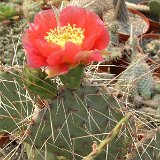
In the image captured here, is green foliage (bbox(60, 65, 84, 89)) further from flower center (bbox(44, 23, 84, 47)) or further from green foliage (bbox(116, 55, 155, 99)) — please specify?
green foliage (bbox(116, 55, 155, 99))

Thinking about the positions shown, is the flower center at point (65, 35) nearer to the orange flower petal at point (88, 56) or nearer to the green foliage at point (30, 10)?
the orange flower petal at point (88, 56)

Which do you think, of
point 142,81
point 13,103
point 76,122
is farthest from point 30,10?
point 76,122

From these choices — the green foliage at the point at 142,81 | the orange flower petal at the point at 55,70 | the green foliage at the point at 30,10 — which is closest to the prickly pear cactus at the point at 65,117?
the orange flower petal at the point at 55,70

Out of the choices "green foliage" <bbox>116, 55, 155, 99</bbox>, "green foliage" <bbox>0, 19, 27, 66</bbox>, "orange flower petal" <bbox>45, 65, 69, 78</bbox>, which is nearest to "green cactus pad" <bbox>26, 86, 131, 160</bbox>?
"orange flower petal" <bbox>45, 65, 69, 78</bbox>

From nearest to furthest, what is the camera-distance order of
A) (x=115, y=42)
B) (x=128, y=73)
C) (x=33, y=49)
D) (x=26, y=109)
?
(x=33, y=49) < (x=26, y=109) < (x=128, y=73) < (x=115, y=42)

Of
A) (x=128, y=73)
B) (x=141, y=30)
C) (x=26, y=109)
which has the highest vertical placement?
(x=26, y=109)

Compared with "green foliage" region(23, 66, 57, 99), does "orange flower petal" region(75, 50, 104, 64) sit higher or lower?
higher

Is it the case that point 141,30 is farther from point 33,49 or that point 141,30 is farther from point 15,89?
point 33,49

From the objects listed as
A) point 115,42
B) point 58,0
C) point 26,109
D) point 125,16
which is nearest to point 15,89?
point 26,109
